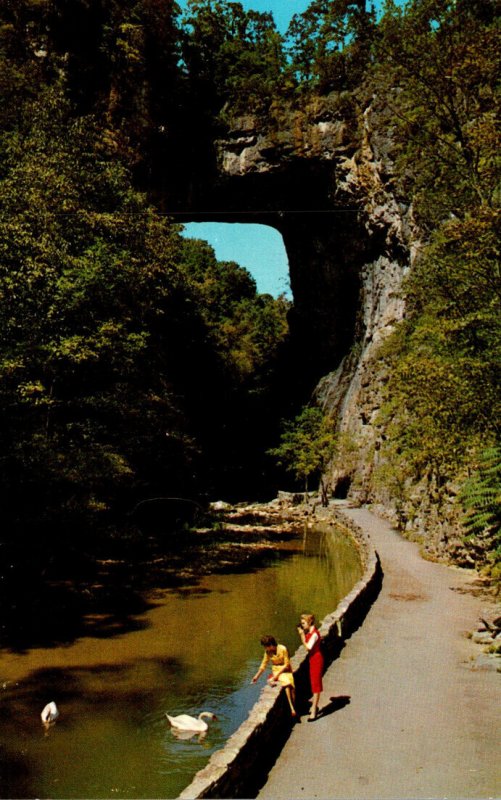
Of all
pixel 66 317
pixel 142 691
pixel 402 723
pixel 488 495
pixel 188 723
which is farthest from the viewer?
pixel 66 317

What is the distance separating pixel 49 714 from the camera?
10922 mm

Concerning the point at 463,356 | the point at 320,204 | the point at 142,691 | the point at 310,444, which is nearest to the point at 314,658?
the point at 142,691

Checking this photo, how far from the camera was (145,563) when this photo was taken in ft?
88.2

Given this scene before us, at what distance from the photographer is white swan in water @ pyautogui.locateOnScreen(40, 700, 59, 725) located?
10898 millimetres

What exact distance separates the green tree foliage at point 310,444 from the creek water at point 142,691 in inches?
1199

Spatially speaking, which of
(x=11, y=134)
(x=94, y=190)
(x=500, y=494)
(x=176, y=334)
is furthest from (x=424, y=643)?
(x=176, y=334)

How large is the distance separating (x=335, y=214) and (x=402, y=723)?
149 ft

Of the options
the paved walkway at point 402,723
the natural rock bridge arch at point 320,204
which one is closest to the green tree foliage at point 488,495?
the paved walkway at point 402,723

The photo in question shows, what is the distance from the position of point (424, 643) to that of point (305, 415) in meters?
42.3

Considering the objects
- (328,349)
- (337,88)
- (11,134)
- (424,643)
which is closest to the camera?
(424,643)

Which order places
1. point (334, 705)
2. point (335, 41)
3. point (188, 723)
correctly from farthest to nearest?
1. point (335, 41)
2. point (188, 723)
3. point (334, 705)

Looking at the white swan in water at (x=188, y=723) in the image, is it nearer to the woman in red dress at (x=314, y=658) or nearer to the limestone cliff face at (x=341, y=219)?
the woman in red dress at (x=314, y=658)

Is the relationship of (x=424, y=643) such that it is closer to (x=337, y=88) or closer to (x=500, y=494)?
(x=500, y=494)

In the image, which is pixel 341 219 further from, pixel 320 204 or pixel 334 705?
pixel 334 705
